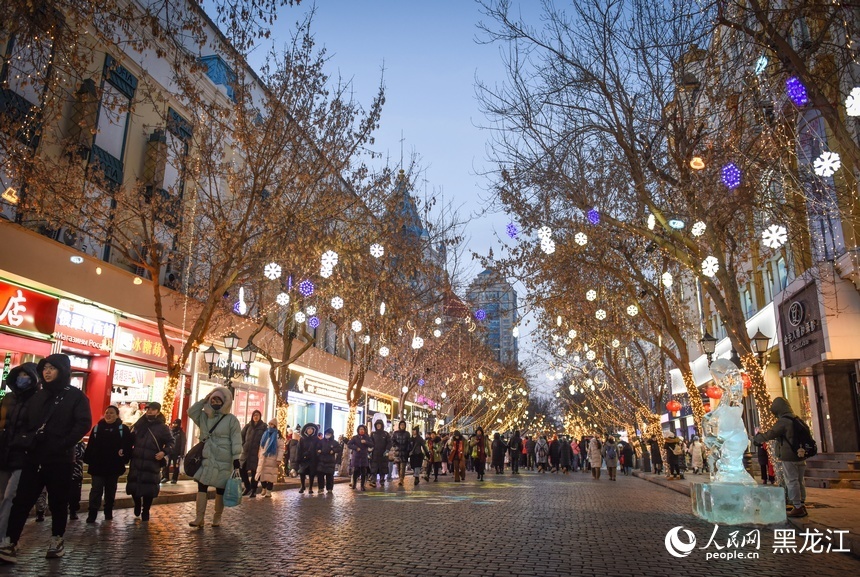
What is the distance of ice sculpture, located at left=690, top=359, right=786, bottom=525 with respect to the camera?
942 centimetres

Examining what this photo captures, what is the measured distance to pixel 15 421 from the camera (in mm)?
6336

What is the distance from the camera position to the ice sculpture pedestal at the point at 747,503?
370 inches

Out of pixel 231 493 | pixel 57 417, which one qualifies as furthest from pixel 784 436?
pixel 57 417

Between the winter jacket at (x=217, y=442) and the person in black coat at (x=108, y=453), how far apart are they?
5.38 feet

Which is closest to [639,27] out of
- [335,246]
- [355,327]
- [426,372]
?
[335,246]

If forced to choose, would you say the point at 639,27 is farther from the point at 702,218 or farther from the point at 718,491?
the point at 718,491

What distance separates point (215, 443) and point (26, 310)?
918cm

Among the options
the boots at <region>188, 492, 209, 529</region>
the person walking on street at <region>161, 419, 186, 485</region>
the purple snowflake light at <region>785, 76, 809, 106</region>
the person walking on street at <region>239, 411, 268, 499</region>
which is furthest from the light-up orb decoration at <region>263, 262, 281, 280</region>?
the purple snowflake light at <region>785, 76, 809, 106</region>

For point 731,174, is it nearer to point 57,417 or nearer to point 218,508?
point 218,508

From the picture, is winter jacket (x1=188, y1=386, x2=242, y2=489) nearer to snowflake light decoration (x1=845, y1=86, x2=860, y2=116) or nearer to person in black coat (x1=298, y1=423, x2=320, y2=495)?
person in black coat (x1=298, y1=423, x2=320, y2=495)

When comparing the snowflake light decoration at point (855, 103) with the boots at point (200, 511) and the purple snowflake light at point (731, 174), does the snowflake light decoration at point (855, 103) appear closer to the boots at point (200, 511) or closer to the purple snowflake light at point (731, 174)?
the purple snowflake light at point (731, 174)

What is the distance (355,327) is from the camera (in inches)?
925

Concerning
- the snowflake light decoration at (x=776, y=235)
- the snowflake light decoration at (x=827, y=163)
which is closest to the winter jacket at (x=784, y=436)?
the snowflake light decoration at (x=776, y=235)

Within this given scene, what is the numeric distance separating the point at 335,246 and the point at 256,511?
7532 millimetres
